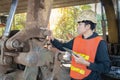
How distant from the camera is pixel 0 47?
3.21 meters

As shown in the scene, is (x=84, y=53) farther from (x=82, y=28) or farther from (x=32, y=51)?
(x=32, y=51)

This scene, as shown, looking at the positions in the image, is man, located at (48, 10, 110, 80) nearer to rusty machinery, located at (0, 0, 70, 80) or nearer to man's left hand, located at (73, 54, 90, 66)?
man's left hand, located at (73, 54, 90, 66)

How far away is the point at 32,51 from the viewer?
119 inches

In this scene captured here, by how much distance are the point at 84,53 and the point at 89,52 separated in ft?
0.24

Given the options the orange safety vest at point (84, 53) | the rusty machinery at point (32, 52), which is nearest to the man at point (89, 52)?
the orange safety vest at point (84, 53)

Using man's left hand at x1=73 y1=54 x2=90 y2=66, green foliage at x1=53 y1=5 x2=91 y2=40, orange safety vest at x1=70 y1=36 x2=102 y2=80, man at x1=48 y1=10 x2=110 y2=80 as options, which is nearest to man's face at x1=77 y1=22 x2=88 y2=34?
man at x1=48 y1=10 x2=110 y2=80

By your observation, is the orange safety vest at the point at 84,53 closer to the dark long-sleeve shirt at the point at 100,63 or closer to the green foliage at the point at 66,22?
the dark long-sleeve shirt at the point at 100,63

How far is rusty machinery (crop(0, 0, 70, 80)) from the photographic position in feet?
A: 10.0

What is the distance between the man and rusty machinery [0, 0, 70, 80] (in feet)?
0.84

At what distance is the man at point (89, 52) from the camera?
302 cm

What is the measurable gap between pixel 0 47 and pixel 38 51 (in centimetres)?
42

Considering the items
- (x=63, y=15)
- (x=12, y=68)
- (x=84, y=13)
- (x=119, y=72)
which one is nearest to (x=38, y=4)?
(x=84, y=13)

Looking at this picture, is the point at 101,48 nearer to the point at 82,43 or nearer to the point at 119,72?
the point at 82,43

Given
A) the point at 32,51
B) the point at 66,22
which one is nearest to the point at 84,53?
the point at 32,51
